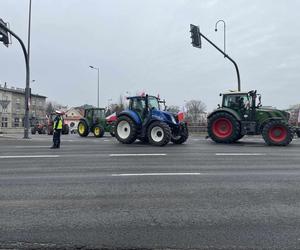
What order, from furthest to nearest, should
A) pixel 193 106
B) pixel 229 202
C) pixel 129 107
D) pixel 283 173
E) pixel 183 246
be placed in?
pixel 193 106 → pixel 129 107 → pixel 283 173 → pixel 229 202 → pixel 183 246

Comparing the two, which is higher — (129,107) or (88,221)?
(129,107)

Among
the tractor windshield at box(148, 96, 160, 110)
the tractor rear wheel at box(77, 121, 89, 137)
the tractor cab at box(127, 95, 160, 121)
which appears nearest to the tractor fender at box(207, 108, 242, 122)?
the tractor windshield at box(148, 96, 160, 110)

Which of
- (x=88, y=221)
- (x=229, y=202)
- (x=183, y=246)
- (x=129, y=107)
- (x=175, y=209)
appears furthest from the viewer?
(x=129, y=107)

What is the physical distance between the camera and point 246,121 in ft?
64.6

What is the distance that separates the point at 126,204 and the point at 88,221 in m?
1.12

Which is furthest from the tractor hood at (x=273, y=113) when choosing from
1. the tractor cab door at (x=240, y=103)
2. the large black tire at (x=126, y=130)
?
the large black tire at (x=126, y=130)

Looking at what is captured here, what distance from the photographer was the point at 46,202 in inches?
277

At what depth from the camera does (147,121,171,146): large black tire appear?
60.0ft

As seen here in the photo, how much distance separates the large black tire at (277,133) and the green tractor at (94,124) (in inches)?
557

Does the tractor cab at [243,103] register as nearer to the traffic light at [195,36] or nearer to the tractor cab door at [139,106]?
the tractor cab door at [139,106]

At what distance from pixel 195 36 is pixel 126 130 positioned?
9.18 m

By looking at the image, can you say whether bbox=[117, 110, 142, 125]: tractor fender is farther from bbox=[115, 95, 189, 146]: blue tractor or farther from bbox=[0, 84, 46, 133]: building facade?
bbox=[0, 84, 46, 133]: building facade

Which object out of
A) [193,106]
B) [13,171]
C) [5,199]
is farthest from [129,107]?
[193,106]

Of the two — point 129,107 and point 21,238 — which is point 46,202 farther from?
point 129,107
